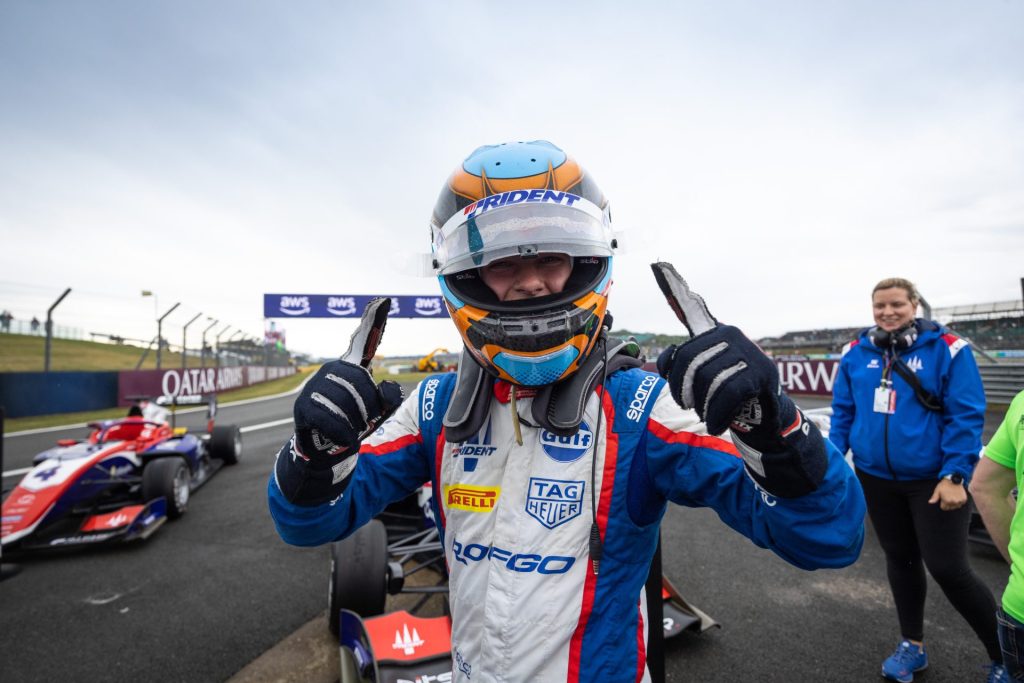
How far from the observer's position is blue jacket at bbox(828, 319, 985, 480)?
2.29 metres

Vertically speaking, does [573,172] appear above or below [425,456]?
above

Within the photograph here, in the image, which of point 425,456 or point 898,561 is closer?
point 425,456

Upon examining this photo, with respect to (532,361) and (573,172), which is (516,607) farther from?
(573,172)

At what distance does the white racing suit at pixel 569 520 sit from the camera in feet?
3.50

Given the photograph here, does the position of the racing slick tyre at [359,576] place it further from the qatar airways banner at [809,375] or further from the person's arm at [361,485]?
the qatar airways banner at [809,375]

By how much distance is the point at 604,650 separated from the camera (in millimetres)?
1101

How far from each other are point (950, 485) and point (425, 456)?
235cm

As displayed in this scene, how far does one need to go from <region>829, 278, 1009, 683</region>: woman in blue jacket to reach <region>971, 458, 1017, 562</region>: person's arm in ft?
1.63

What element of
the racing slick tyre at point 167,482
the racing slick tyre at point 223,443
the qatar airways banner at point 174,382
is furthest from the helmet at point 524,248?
the qatar airways banner at point 174,382

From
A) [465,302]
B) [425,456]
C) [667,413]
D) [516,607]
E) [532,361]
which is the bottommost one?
[516,607]

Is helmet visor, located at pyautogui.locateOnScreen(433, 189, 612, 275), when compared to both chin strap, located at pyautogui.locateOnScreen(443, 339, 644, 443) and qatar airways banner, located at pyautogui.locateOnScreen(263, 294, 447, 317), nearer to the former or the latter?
chin strap, located at pyautogui.locateOnScreen(443, 339, 644, 443)

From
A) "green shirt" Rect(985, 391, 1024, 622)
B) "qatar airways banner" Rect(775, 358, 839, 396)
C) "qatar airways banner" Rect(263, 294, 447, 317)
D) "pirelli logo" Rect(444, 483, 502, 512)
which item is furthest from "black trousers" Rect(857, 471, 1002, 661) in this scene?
"qatar airways banner" Rect(263, 294, 447, 317)

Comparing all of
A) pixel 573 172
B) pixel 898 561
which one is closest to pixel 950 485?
pixel 898 561

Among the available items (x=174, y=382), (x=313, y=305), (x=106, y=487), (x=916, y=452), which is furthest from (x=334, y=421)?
(x=313, y=305)
